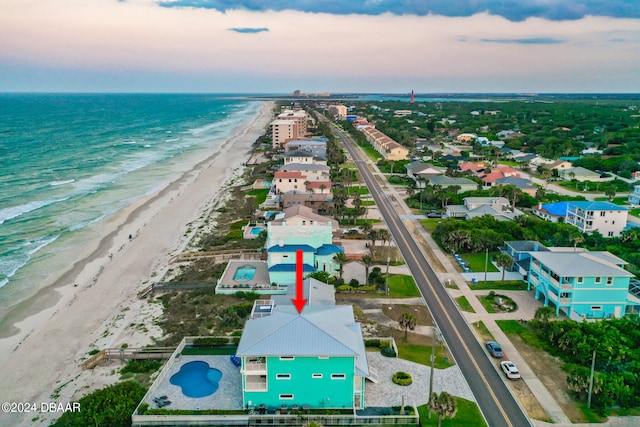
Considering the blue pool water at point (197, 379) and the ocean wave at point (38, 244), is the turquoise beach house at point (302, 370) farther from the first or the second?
the ocean wave at point (38, 244)

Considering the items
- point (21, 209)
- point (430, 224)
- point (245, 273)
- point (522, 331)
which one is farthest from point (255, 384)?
point (21, 209)

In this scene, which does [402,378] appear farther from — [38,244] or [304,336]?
[38,244]

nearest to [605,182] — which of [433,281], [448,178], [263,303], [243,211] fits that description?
[448,178]

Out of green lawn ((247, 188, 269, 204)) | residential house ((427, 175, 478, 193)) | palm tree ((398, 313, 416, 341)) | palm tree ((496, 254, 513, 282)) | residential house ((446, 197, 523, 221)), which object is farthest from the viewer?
residential house ((427, 175, 478, 193))

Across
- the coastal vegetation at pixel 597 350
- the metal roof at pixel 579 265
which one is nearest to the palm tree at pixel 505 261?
the metal roof at pixel 579 265

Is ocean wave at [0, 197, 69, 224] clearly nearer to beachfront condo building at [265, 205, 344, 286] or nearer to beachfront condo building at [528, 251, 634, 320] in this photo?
beachfront condo building at [265, 205, 344, 286]

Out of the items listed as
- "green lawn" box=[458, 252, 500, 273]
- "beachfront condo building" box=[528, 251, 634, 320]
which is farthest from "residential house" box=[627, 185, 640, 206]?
"beachfront condo building" box=[528, 251, 634, 320]

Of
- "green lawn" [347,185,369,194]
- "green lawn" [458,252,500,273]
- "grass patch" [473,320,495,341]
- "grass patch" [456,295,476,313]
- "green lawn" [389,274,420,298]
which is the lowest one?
"grass patch" [473,320,495,341]

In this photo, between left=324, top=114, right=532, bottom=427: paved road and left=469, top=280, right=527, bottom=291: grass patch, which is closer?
left=324, top=114, right=532, bottom=427: paved road
